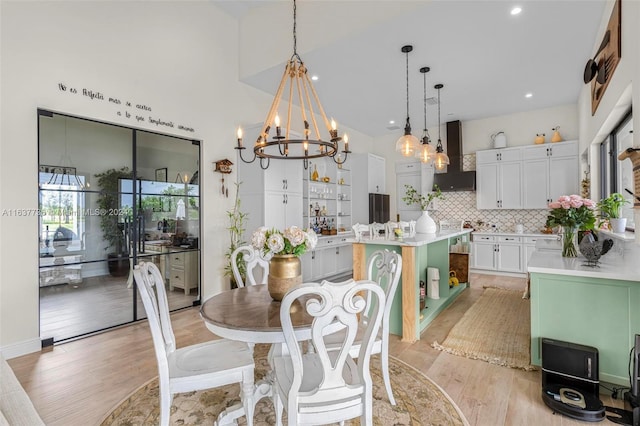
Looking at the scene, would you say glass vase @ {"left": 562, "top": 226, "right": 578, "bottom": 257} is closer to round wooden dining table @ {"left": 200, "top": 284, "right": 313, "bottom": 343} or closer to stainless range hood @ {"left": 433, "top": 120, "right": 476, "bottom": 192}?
round wooden dining table @ {"left": 200, "top": 284, "right": 313, "bottom": 343}

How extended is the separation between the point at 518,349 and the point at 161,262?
4266 mm

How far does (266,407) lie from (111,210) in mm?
2992

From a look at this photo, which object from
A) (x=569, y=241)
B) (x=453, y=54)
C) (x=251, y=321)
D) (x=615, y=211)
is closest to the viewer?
(x=251, y=321)

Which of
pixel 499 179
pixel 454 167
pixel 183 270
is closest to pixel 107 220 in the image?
pixel 183 270

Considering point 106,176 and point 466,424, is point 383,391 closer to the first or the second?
point 466,424

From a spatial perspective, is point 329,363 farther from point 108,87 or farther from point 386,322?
point 108,87

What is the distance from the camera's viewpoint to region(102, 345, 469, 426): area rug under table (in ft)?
6.63

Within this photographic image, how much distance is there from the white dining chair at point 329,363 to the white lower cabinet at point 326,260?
3.78 m

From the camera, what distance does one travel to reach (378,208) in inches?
297

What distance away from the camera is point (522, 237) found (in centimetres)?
619

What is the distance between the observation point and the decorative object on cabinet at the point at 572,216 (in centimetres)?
292

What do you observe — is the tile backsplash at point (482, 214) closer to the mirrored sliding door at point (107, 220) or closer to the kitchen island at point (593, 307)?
the kitchen island at point (593, 307)

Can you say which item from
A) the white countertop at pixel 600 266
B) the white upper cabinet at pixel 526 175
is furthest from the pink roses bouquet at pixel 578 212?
the white upper cabinet at pixel 526 175

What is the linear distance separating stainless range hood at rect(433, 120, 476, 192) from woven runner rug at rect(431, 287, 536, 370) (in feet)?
10.1
